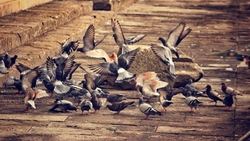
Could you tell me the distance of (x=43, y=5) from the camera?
1493 centimetres

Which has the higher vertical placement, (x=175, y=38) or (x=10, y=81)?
(x=175, y=38)

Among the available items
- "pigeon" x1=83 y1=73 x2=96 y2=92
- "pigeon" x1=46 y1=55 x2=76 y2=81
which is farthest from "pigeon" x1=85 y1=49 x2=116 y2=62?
"pigeon" x1=83 y1=73 x2=96 y2=92

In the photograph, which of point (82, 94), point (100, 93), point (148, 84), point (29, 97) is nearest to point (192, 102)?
point (148, 84)

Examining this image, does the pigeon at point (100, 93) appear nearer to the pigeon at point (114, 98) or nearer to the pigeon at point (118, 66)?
the pigeon at point (114, 98)

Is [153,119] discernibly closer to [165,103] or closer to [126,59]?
[165,103]

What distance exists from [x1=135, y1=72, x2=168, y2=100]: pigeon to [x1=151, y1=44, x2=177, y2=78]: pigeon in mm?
518

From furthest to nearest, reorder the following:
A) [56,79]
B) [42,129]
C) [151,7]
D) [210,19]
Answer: [151,7]
[210,19]
[56,79]
[42,129]

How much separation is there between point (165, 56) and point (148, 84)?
0.81 meters

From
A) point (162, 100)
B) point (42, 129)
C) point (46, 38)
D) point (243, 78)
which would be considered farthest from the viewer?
point (46, 38)

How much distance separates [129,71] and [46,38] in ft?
10.3

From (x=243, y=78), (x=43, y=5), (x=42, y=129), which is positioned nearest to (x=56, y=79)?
(x=42, y=129)

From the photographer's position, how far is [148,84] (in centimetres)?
852

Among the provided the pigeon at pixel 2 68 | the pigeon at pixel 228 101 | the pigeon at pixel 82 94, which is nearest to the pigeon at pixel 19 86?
the pigeon at pixel 2 68

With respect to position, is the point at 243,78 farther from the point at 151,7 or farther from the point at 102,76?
the point at 151,7
